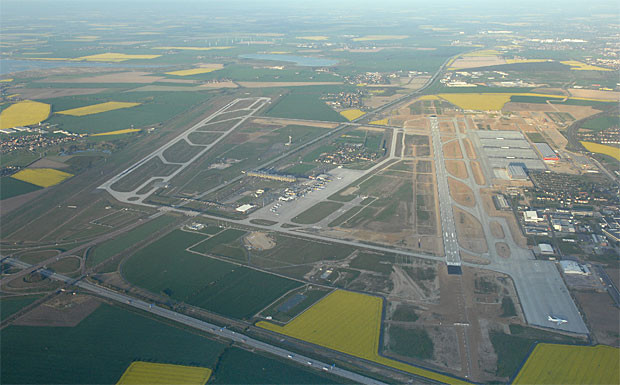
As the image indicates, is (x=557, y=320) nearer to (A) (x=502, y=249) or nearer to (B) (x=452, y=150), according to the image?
(A) (x=502, y=249)

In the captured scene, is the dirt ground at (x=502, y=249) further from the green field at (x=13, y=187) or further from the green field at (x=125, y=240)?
the green field at (x=13, y=187)

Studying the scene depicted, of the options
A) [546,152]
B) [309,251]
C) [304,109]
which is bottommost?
[309,251]

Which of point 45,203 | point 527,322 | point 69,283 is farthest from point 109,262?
point 527,322

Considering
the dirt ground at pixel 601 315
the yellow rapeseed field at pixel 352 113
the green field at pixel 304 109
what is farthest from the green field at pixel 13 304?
the yellow rapeseed field at pixel 352 113

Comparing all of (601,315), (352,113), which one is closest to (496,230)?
(601,315)

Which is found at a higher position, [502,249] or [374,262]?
[502,249]

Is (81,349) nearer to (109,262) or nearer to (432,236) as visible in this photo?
(109,262)

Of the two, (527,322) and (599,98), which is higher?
(599,98)

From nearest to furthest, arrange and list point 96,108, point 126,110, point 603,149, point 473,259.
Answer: point 473,259
point 603,149
point 126,110
point 96,108
